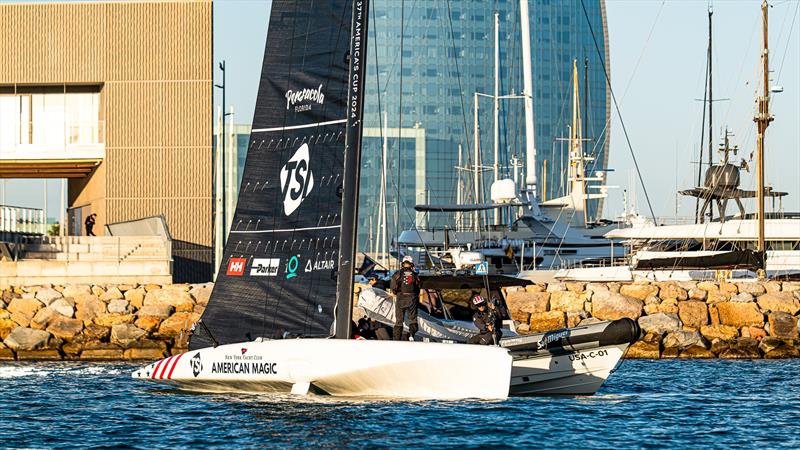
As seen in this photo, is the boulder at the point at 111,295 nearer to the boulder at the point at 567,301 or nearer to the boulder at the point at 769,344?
the boulder at the point at 567,301

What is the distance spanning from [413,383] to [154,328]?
14.3 metres

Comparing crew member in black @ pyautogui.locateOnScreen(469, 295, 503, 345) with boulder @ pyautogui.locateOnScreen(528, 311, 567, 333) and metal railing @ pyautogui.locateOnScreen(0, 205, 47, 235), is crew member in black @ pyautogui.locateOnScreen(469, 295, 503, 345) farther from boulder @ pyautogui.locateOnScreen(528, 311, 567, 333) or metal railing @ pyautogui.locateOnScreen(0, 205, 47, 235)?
metal railing @ pyautogui.locateOnScreen(0, 205, 47, 235)

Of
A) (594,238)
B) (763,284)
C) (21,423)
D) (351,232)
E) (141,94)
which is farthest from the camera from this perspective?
(594,238)

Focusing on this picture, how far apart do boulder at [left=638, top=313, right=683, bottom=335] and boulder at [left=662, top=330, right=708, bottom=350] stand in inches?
9.2

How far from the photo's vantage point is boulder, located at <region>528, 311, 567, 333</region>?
30359 millimetres

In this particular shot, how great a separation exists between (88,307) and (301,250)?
13705 millimetres

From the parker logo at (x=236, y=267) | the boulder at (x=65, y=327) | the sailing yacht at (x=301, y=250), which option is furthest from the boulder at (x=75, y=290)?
the parker logo at (x=236, y=267)

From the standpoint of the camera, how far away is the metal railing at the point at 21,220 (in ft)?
132

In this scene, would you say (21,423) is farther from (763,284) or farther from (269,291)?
(763,284)

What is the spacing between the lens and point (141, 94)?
130 feet

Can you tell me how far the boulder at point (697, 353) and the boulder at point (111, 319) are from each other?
12697 mm

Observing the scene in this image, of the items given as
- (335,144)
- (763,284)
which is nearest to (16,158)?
(763,284)

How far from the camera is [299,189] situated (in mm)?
18062

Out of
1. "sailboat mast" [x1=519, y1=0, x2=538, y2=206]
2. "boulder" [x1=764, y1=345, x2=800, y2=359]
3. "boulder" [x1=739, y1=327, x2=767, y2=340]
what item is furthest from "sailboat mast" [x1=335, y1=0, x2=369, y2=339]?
"sailboat mast" [x1=519, y1=0, x2=538, y2=206]
